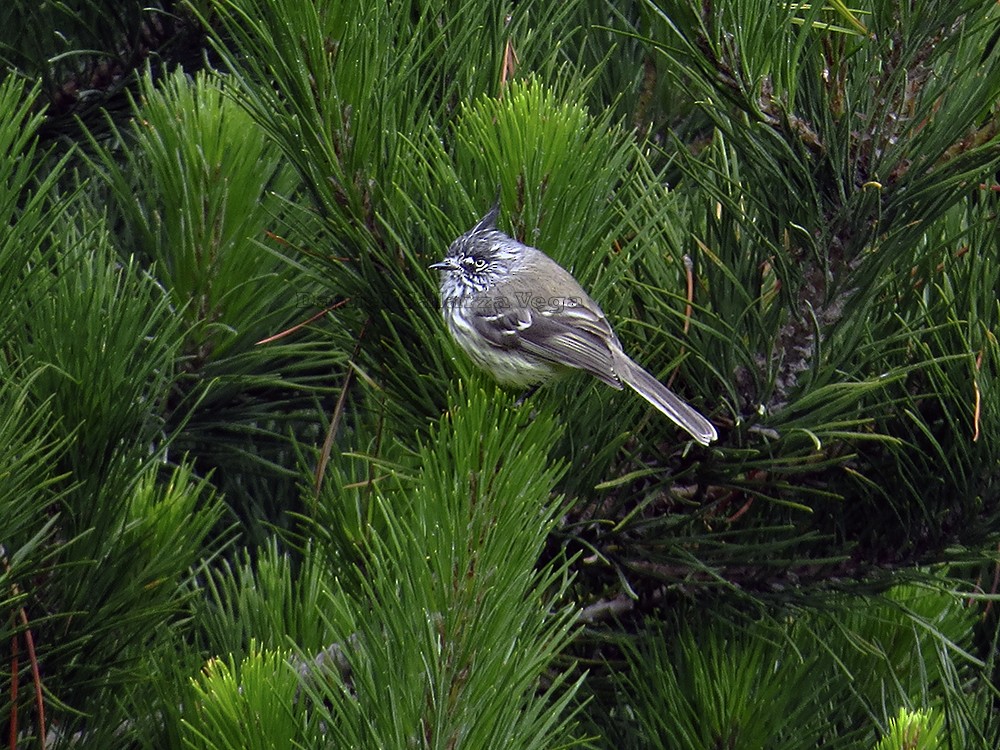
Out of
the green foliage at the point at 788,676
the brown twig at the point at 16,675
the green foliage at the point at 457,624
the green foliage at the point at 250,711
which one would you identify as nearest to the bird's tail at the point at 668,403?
the green foliage at the point at 788,676

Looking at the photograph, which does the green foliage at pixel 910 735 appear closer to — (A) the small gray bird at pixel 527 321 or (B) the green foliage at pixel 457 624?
(B) the green foliage at pixel 457 624

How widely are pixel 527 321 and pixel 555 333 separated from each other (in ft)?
0.49


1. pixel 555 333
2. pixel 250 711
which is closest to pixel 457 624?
pixel 250 711

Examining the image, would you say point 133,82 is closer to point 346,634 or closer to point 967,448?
point 346,634

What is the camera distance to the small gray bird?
1562mm

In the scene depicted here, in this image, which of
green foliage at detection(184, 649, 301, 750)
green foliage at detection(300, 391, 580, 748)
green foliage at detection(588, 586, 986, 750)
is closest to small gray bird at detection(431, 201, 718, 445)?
green foliage at detection(588, 586, 986, 750)

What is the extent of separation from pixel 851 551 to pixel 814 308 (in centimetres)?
35

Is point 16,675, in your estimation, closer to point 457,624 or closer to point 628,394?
point 457,624

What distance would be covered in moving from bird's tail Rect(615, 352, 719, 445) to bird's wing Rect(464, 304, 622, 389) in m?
0.17

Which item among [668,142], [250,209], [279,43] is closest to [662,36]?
[668,142]

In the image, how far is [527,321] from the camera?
233 centimetres

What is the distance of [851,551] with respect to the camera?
1630 millimetres

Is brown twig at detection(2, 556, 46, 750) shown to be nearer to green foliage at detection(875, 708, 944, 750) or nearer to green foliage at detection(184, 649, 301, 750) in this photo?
green foliage at detection(184, 649, 301, 750)

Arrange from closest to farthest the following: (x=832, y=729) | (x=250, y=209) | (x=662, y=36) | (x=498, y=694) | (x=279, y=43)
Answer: (x=498, y=694)
(x=279, y=43)
(x=832, y=729)
(x=250, y=209)
(x=662, y=36)
